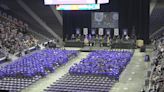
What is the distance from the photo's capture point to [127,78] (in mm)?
32844

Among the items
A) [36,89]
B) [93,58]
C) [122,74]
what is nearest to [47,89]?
[36,89]

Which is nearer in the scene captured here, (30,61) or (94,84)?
(94,84)

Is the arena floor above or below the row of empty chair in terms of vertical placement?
below

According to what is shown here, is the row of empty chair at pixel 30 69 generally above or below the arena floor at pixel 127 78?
above

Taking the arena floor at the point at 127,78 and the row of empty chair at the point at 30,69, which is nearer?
the arena floor at the point at 127,78

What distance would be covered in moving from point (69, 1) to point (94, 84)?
Result: 66.7ft

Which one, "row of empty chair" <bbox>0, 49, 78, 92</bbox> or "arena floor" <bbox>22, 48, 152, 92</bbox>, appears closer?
"arena floor" <bbox>22, 48, 152, 92</bbox>

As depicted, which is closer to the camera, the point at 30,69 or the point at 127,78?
the point at 127,78

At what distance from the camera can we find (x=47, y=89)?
95.6 ft

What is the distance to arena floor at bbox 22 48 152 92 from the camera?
2953 cm

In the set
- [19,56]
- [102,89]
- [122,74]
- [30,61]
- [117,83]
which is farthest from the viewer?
[19,56]

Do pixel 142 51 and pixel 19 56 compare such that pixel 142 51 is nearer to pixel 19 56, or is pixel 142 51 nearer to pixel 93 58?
pixel 93 58

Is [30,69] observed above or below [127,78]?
above

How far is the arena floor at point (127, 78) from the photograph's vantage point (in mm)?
29530
